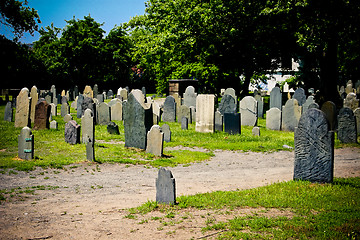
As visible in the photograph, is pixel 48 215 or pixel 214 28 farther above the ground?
pixel 214 28

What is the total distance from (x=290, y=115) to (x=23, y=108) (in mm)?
12325

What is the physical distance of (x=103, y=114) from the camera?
810 inches

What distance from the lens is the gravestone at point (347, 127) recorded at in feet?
49.4

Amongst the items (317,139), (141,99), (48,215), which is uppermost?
(141,99)

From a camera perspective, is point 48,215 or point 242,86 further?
point 242,86

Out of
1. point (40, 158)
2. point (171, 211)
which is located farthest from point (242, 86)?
point (171, 211)

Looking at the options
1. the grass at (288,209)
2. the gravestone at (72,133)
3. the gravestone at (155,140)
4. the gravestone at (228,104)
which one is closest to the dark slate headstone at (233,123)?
the gravestone at (228,104)

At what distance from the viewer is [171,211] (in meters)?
7.27

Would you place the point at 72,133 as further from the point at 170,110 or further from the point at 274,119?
the point at 274,119

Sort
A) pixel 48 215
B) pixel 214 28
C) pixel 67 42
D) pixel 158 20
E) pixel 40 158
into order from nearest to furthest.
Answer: pixel 48 215
pixel 40 158
pixel 214 28
pixel 158 20
pixel 67 42

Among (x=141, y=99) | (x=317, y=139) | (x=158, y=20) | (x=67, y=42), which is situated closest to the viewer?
(x=317, y=139)

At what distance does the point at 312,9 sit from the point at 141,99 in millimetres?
13133

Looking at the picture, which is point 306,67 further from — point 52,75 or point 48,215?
point 48,215

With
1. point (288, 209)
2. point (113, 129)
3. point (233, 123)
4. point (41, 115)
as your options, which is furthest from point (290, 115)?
point (288, 209)
